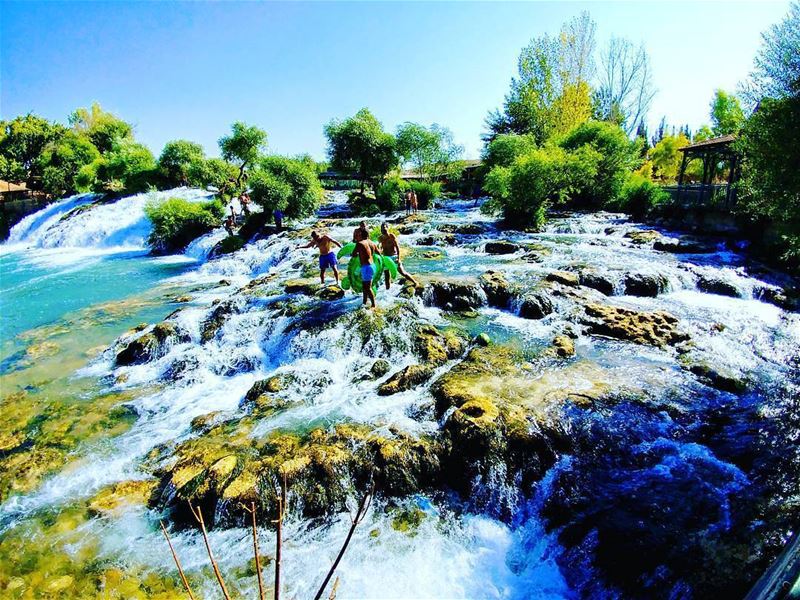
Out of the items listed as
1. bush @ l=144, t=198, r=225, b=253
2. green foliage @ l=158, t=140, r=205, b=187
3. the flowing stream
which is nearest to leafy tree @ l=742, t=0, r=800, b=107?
the flowing stream

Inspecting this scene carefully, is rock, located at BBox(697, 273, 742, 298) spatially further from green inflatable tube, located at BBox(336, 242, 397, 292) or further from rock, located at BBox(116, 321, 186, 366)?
rock, located at BBox(116, 321, 186, 366)

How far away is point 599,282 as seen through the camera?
1298cm

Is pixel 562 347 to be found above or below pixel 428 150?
below

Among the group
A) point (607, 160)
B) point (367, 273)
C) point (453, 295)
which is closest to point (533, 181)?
point (607, 160)

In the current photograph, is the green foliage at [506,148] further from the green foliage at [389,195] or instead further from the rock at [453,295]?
the rock at [453,295]

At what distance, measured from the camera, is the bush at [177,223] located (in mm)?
23812

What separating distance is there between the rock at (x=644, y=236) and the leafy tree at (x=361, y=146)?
19.7 metres

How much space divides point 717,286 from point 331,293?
1135 cm

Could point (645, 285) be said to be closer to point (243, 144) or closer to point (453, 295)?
point (453, 295)

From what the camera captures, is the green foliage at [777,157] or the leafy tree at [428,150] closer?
the green foliage at [777,157]

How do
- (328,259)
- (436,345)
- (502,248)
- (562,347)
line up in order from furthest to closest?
(502,248), (328,259), (436,345), (562,347)

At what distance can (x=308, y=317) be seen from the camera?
1061 cm

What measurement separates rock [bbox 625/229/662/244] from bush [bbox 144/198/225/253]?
2141 centimetres

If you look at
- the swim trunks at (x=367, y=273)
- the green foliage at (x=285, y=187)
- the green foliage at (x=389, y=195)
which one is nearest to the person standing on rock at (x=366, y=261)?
the swim trunks at (x=367, y=273)
